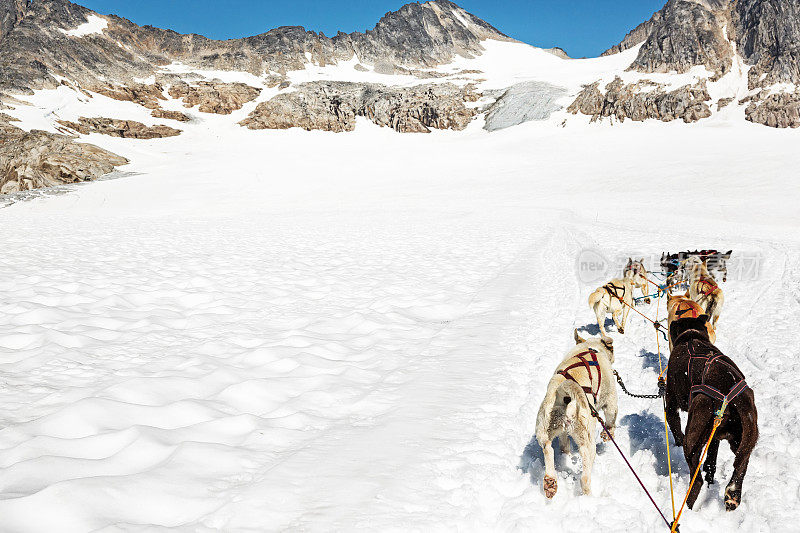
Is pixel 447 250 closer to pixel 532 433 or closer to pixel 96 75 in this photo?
pixel 532 433

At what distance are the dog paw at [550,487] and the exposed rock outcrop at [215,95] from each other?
8541cm

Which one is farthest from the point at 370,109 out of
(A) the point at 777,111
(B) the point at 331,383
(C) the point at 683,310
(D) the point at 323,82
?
(C) the point at 683,310

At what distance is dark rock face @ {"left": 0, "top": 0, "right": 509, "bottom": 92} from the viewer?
75.6 meters

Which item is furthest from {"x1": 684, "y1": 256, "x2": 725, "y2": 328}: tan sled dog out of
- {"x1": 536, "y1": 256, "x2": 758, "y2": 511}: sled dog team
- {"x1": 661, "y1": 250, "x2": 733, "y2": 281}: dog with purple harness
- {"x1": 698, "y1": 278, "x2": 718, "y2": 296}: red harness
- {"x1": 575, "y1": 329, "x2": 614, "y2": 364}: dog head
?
{"x1": 575, "y1": 329, "x2": 614, "y2": 364}: dog head

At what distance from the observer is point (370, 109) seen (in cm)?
7425

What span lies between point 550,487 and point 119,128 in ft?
244

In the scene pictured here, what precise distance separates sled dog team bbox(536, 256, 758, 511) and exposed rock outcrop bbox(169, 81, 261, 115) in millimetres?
84942

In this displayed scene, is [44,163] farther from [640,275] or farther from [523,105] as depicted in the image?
[523,105]

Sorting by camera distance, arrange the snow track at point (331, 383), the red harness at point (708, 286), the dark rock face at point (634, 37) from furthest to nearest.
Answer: the dark rock face at point (634, 37) → the red harness at point (708, 286) → the snow track at point (331, 383)

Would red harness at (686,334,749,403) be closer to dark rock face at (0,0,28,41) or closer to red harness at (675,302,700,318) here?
red harness at (675,302,700,318)

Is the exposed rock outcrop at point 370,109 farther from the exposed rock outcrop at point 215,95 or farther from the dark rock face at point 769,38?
the dark rock face at point 769,38

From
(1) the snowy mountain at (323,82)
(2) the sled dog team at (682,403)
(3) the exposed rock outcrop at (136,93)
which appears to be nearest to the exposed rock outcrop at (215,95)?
(1) the snowy mountain at (323,82)

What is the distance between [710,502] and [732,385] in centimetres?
93

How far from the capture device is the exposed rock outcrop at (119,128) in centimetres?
5523
